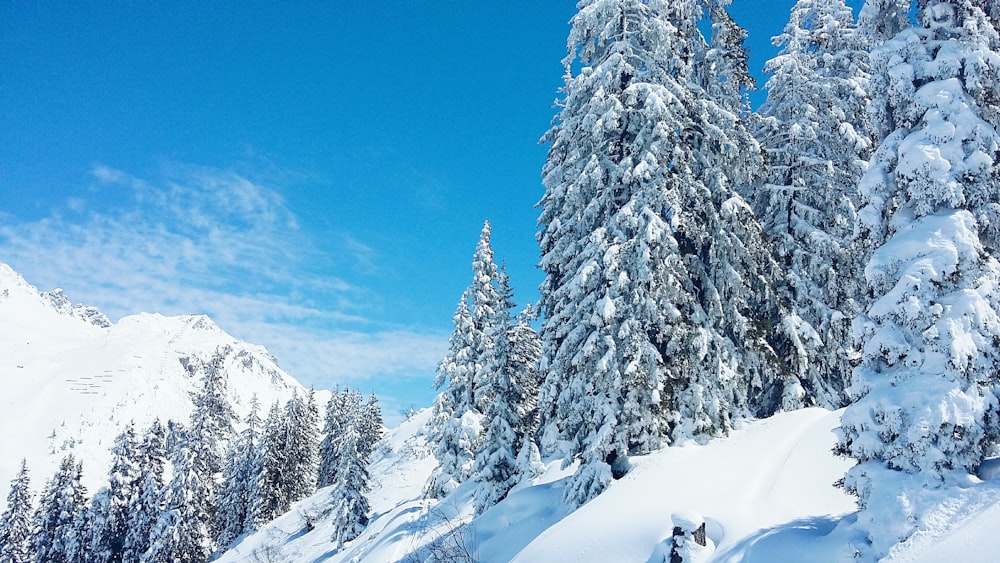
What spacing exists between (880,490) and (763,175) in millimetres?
13273

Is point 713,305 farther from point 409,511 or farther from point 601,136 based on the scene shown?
point 409,511

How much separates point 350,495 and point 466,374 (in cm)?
1875

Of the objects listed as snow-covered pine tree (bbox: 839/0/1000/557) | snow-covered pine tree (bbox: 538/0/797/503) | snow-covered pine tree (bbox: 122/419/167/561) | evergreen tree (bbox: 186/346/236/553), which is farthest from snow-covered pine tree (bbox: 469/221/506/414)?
snow-covered pine tree (bbox: 122/419/167/561)

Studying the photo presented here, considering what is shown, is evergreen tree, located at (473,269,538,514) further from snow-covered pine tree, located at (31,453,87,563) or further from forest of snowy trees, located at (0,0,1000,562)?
snow-covered pine tree, located at (31,453,87,563)

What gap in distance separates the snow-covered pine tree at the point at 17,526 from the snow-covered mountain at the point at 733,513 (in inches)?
2103

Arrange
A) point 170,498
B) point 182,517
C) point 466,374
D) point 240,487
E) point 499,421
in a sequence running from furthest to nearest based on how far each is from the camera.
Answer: point 240,487 → point 170,498 → point 182,517 → point 466,374 → point 499,421

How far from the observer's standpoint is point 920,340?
7.49 metres

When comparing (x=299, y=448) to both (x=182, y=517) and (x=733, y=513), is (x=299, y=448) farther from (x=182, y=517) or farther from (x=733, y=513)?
(x=733, y=513)

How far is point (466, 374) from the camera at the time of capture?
2677 cm

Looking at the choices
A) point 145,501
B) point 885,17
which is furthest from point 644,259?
point 145,501

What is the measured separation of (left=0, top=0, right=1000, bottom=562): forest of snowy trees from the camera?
7324mm

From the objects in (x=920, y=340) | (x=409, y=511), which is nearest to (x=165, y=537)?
(x=409, y=511)

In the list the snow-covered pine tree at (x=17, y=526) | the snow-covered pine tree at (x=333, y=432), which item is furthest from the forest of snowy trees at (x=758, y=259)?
the snow-covered pine tree at (x=17, y=526)

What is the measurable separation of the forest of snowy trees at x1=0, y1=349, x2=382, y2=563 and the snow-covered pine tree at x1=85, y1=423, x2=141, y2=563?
0.08 meters
